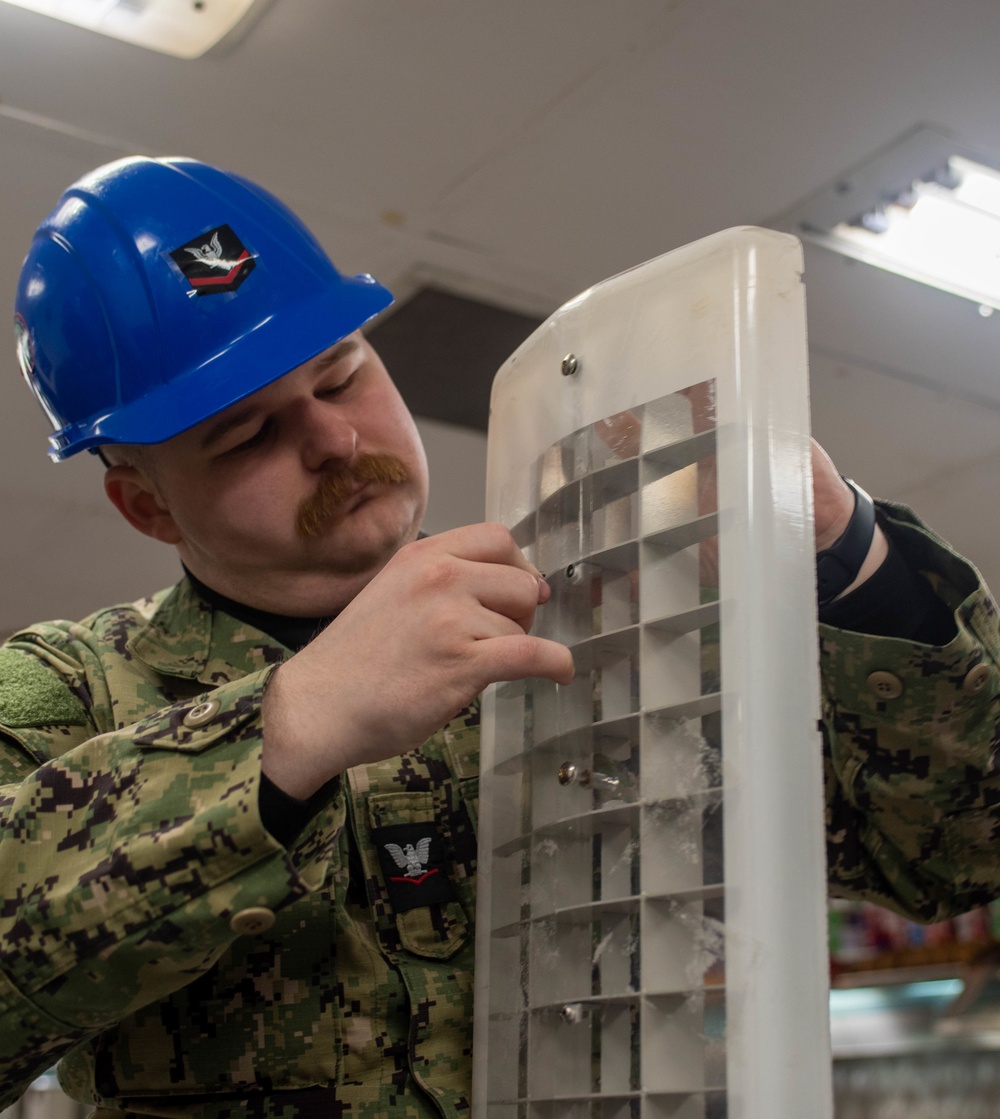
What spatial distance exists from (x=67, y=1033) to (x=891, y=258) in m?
2.14

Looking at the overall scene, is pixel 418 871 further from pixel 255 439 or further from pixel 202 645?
pixel 255 439

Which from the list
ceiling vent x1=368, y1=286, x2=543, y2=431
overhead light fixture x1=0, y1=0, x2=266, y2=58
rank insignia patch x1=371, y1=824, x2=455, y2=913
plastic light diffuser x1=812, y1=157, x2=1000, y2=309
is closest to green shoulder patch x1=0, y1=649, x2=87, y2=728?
rank insignia patch x1=371, y1=824, x2=455, y2=913

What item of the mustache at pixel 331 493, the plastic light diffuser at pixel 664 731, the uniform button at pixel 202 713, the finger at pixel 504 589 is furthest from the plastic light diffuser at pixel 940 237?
the uniform button at pixel 202 713

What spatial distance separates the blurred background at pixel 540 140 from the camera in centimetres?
196

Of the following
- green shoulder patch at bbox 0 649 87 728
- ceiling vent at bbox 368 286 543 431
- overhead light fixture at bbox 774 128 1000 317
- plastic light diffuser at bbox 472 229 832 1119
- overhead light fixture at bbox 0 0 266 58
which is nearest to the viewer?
plastic light diffuser at bbox 472 229 832 1119

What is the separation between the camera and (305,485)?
3.86 feet

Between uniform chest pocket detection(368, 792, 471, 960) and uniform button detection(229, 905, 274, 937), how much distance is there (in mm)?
241

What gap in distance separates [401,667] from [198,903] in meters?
0.19

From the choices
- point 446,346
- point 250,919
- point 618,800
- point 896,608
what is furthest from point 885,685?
point 446,346

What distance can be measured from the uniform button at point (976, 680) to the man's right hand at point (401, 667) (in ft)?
1.05

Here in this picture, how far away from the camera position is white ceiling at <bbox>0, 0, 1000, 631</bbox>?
195 centimetres

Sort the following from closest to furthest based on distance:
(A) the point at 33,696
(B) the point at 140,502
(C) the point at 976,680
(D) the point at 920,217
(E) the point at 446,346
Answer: (C) the point at 976,680
(A) the point at 33,696
(B) the point at 140,502
(D) the point at 920,217
(E) the point at 446,346

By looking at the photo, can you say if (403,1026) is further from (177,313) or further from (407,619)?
(177,313)

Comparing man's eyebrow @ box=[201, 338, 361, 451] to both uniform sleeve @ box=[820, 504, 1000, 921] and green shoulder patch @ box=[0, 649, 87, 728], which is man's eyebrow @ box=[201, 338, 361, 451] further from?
uniform sleeve @ box=[820, 504, 1000, 921]
